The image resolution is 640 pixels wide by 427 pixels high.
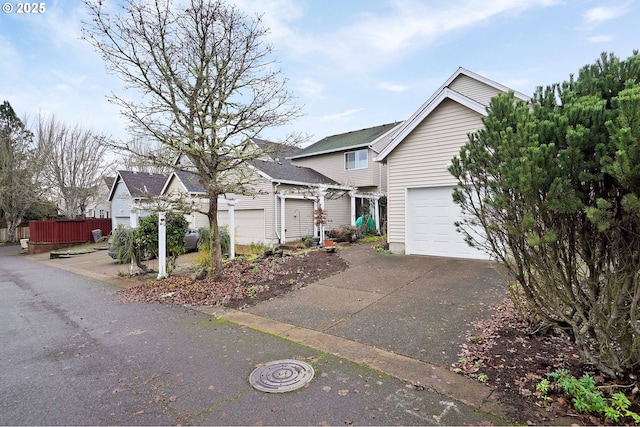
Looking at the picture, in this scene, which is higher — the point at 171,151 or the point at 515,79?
the point at 515,79

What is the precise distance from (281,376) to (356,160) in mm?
15950

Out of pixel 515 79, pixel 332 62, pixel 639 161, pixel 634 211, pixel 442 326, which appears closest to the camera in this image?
pixel 639 161

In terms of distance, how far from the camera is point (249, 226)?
16.3 m

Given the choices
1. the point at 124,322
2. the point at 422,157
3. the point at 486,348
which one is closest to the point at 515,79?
the point at 422,157

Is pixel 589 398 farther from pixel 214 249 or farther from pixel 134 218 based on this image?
pixel 134 218

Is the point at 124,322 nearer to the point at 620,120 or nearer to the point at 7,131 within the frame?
the point at 620,120

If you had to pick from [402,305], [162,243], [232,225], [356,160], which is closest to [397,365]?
[402,305]

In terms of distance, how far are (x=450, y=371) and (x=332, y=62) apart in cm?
1095

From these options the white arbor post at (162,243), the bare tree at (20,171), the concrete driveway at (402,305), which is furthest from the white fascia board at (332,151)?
the bare tree at (20,171)

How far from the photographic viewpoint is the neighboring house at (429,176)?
357 inches

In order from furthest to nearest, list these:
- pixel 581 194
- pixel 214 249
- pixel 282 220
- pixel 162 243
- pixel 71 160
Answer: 1. pixel 71 160
2. pixel 282 220
3. pixel 162 243
4. pixel 214 249
5. pixel 581 194

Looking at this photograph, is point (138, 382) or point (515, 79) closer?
point (138, 382)

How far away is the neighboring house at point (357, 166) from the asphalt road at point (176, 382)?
1247 cm

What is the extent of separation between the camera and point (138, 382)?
10.8ft
